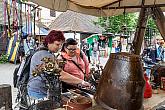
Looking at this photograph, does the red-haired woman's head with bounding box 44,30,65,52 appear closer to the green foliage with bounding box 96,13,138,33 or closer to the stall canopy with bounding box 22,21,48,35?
the green foliage with bounding box 96,13,138,33

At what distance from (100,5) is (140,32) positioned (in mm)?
913

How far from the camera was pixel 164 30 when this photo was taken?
11.4ft

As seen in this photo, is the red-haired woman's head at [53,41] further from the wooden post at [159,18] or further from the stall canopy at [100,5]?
the wooden post at [159,18]

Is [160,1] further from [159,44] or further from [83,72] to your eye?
[159,44]

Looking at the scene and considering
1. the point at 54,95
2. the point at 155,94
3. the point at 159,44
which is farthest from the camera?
the point at 159,44

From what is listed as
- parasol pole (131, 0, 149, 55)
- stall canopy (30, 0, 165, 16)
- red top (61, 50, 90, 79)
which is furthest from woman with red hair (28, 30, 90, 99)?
parasol pole (131, 0, 149, 55)

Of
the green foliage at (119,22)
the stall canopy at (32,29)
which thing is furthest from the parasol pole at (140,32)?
the stall canopy at (32,29)

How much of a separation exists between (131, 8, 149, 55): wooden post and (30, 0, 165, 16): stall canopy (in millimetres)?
129

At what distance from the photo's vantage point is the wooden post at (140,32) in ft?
10.2

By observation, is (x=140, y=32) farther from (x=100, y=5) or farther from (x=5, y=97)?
(x=5, y=97)

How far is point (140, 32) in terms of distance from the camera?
3277mm

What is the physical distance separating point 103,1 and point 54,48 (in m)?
1.23

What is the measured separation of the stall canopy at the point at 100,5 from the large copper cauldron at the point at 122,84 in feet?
4.94

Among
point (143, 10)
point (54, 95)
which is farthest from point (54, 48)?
point (143, 10)
